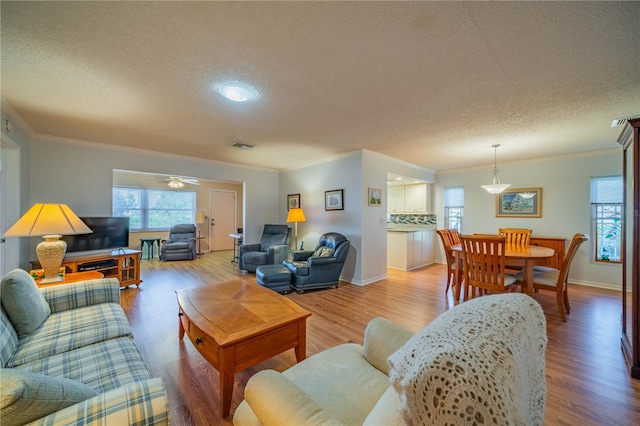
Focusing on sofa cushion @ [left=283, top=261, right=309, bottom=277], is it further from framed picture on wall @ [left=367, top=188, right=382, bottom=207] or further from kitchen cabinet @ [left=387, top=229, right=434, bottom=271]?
kitchen cabinet @ [left=387, top=229, right=434, bottom=271]

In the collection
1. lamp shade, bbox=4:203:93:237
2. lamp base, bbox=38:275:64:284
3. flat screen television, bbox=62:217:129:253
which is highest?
lamp shade, bbox=4:203:93:237

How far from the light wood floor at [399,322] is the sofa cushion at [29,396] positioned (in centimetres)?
86

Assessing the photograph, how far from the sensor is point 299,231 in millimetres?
5523

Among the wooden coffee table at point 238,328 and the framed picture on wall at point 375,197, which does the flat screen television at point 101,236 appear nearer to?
the wooden coffee table at point 238,328

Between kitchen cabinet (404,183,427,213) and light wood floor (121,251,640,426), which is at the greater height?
kitchen cabinet (404,183,427,213)

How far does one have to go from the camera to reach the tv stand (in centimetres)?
322

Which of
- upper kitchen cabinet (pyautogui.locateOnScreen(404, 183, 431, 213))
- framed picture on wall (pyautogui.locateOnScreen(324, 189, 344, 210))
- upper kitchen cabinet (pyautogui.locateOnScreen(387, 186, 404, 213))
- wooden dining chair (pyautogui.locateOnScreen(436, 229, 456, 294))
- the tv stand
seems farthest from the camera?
upper kitchen cabinet (pyautogui.locateOnScreen(387, 186, 404, 213))

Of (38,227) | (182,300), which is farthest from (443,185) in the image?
(38,227)

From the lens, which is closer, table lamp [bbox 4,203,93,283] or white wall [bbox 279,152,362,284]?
table lamp [bbox 4,203,93,283]

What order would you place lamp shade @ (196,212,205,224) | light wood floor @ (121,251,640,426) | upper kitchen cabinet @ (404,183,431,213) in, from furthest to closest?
lamp shade @ (196,212,205,224)
upper kitchen cabinet @ (404,183,431,213)
light wood floor @ (121,251,640,426)

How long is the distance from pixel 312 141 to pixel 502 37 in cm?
247

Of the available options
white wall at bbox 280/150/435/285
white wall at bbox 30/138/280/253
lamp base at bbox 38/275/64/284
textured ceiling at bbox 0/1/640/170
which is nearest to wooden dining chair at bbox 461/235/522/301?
textured ceiling at bbox 0/1/640/170

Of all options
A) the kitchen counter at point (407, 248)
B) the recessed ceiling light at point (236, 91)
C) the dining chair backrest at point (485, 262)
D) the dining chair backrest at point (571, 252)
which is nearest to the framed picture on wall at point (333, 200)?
the kitchen counter at point (407, 248)

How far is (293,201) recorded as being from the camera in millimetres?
5574
